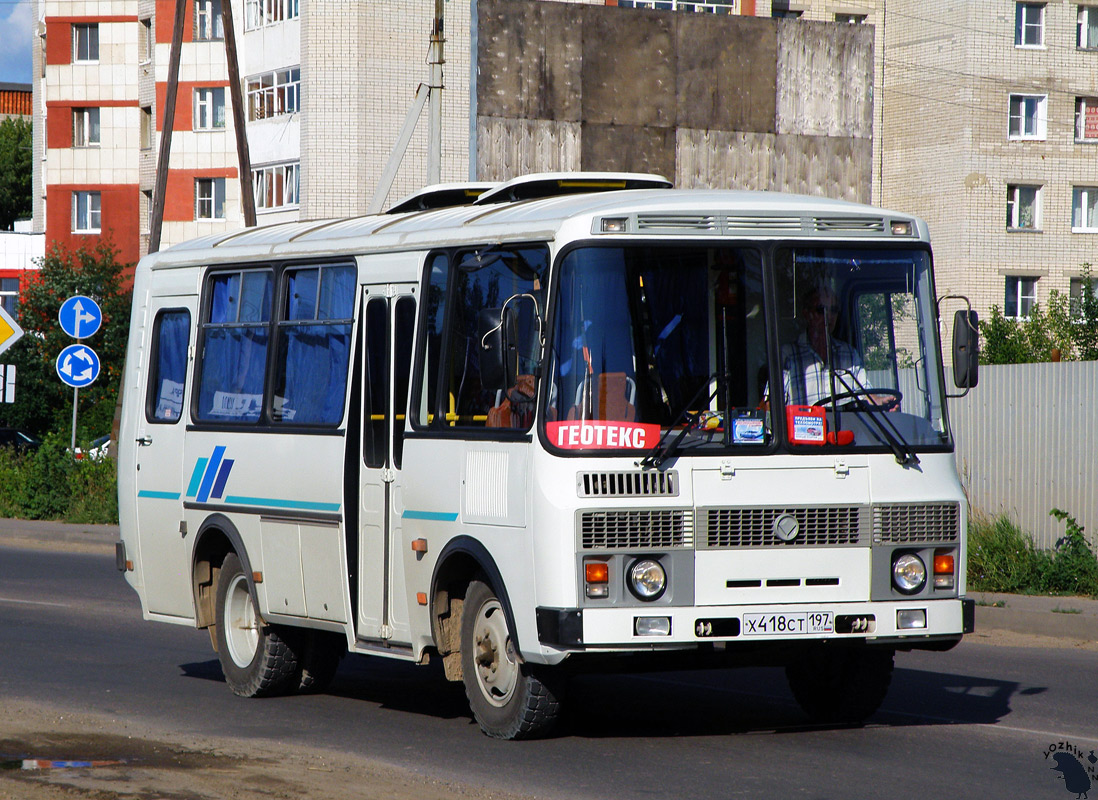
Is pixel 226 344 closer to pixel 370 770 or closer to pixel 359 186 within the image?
pixel 370 770

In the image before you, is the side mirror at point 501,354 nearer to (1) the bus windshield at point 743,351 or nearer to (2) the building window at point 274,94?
(1) the bus windshield at point 743,351

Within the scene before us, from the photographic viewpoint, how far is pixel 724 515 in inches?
327

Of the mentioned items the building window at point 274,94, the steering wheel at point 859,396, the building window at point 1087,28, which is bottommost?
the steering wheel at point 859,396

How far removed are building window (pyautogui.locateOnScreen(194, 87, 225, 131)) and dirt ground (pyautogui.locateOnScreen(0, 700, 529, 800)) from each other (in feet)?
176

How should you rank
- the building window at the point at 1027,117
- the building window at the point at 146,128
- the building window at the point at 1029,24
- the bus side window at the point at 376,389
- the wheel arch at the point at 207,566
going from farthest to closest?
1. the building window at the point at 146,128
2. the building window at the point at 1029,24
3. the building window at the point at 1027,117
4. the wheel arch at the point at 207,566
5. the bus side window at the point at 376,389

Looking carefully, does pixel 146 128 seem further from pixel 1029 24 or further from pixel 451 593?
pixel 451 593

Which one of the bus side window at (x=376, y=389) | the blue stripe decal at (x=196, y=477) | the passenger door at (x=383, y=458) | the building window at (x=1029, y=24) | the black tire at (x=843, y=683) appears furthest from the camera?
the building window at (x=1029, y=24)

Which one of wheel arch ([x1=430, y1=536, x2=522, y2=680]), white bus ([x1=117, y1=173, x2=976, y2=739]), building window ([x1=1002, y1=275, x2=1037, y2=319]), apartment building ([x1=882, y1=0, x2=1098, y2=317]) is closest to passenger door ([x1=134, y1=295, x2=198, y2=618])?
white bus ([x1=117, y1=173, x2=976, y2=739])

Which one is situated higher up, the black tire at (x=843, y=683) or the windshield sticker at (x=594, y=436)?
the windshield sticker at (x=594, y=436)

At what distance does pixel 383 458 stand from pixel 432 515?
66 centimetres

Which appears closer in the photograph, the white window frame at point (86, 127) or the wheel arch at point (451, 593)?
the wheel arch at point (451, 593)

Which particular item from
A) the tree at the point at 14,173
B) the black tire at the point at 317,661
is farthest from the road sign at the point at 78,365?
the tree at the point at 14,173

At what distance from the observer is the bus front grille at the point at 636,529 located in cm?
809

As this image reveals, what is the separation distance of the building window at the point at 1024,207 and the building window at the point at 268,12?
76.7 feet
